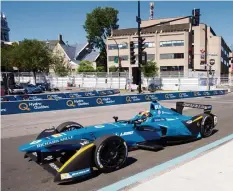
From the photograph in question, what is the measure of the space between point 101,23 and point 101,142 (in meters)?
74.9

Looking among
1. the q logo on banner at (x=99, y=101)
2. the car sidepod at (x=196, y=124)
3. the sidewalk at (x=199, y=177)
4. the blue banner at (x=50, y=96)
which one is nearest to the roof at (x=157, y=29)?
the blue banner at (x=50, y=96)

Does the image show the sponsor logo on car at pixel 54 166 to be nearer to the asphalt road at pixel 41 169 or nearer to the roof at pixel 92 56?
the asphalt road at pixel 41 169

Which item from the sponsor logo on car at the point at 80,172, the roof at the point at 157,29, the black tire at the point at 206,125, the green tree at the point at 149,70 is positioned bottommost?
the sponsor logo on car at the point at 80,172

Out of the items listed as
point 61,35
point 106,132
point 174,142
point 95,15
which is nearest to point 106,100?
point 174,142

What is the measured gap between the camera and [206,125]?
26.2ft

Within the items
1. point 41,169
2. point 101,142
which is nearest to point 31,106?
point 41,169

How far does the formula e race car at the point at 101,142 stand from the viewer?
4746mm

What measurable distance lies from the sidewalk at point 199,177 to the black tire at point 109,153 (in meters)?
0.89

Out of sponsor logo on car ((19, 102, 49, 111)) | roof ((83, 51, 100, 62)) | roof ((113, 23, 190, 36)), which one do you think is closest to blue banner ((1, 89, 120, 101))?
sponsor logo on car ((19, 102, 49, 111))

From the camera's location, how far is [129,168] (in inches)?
212

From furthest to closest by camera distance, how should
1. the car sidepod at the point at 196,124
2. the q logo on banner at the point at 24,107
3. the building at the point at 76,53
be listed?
the building at the point at 76,53 → the q logo on banner at the point at 24,107 → the car sidepod at the point at 196,124

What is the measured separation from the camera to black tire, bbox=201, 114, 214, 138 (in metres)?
7.80

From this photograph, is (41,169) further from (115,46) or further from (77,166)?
(115,46)

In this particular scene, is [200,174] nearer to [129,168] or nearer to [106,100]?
[129,168]
